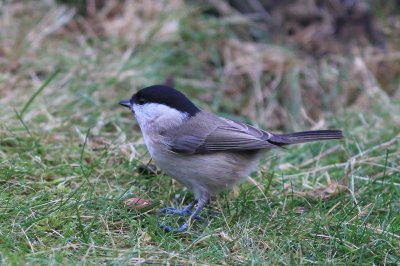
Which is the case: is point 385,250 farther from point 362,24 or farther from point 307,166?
point 362,24

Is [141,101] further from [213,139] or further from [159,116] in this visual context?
[213,139]

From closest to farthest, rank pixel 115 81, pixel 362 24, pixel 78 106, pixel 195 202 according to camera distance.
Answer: pixel 195 202 < pixel 78 106 < pixel 115 81 < pixel 362 24

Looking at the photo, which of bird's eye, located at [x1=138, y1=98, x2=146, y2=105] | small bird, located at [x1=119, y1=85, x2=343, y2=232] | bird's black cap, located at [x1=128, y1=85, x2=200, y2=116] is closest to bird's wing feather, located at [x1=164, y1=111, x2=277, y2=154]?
small bird, located at [x1=119, y1=85, x2=343, y2=232]

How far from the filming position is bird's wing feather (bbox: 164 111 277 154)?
144 inches

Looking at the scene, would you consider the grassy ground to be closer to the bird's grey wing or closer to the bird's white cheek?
the bird's grey wing

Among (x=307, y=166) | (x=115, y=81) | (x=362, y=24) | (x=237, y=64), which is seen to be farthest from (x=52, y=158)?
(x=362, y=24)

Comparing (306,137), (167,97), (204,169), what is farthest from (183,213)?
(306,137)

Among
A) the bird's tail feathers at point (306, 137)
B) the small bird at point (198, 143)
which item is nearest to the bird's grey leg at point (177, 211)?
the small bird at point (198, 143)

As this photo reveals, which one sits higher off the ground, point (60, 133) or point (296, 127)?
point (60, 133)

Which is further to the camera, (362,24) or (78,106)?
(362,24)

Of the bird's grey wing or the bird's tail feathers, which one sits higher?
the bird's grey wing

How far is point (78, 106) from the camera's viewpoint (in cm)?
518

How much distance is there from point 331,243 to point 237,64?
379 centimetres

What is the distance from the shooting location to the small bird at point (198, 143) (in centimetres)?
362
